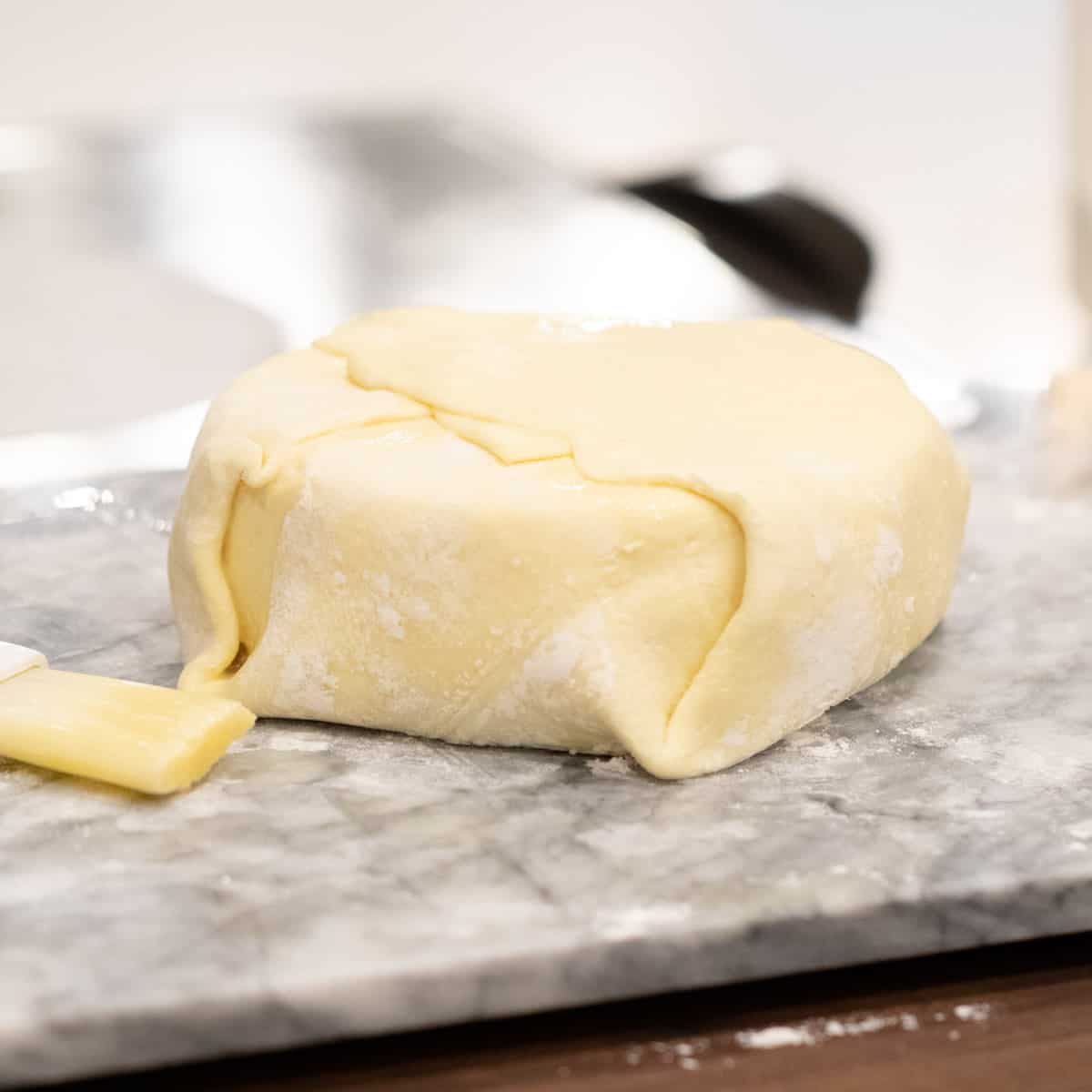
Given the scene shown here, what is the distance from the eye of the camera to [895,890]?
890 millimetres

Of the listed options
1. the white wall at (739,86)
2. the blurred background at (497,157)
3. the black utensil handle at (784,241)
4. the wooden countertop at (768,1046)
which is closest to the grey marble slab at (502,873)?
the wooden countertop at (768,1046)

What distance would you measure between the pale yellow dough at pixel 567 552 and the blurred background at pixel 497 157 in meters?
0.99

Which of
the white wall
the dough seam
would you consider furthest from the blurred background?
the dough seam

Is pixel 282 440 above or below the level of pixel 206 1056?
above

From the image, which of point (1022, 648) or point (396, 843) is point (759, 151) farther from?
point (396, 843)

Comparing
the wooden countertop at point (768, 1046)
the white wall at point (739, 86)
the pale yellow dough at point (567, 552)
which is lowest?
the wooden countertop at point (768, 1046)

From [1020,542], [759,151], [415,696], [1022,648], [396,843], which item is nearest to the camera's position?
[396,843]

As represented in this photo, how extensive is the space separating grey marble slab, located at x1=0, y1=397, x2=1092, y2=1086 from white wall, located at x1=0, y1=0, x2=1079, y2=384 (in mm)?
1441

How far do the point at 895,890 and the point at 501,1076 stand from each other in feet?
0.81

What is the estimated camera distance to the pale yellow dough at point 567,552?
3.37 feet

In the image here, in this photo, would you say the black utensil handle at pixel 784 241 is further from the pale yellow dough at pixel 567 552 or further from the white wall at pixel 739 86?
the pale yellow dough at pixel 567 552

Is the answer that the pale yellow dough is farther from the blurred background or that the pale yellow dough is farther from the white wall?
the white wall

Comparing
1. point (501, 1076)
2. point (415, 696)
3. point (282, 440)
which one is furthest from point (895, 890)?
point (282, 440)

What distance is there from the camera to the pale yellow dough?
1026 mm
